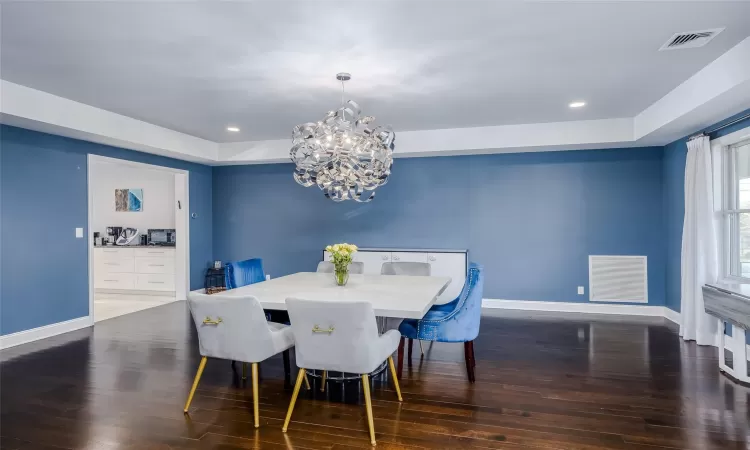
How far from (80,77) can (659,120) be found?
540 centimetres

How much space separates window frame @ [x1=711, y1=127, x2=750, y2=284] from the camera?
4293mm

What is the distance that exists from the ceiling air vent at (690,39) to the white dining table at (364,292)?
234 centimetres

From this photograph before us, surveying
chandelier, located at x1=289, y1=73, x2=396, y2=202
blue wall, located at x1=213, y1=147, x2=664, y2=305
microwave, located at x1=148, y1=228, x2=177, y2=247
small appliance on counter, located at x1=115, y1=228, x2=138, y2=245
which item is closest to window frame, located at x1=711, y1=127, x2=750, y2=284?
blue wall, located at x1=213, y1=147, x2=664, y2=305

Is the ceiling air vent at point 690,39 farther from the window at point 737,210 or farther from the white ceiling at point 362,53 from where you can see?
the window at point 737,210

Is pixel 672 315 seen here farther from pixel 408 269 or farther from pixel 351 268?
pixel 351 268

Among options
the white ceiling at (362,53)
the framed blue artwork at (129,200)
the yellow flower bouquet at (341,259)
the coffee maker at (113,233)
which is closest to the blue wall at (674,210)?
the white ceiling at (362,53)

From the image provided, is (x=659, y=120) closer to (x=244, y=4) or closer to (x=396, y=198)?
(x=396, y=198)

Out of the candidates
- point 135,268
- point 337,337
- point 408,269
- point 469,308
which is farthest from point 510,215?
point 135,268

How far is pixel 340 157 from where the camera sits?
336cm

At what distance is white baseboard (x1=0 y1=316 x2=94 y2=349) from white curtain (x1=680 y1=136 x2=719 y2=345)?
21.3ft

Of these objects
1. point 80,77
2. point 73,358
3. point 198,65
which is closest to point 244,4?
point 198,65

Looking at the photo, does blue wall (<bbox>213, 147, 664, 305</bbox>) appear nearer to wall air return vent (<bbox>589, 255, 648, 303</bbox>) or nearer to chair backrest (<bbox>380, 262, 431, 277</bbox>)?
wall air return vent (<bbox>589, 255, 648, 303</bbox>)

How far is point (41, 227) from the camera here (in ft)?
15.5

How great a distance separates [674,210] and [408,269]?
3331mm
